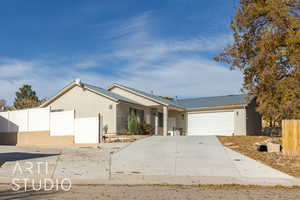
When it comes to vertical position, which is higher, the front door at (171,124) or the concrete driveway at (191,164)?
the front door at (171,124)

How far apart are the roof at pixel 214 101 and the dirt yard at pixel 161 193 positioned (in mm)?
21247

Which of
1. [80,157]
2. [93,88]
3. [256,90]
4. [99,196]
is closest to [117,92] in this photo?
[93,88]

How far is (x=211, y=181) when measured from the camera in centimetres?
1095

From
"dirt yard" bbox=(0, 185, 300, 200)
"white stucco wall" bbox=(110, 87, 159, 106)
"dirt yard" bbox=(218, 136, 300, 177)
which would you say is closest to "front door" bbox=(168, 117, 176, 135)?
"white stucco wall" bbox=(110, 87, 159, 106)

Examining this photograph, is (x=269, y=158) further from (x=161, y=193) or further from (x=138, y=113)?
(x=138, y=113)

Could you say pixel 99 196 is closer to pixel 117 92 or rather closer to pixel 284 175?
pixel 284 175

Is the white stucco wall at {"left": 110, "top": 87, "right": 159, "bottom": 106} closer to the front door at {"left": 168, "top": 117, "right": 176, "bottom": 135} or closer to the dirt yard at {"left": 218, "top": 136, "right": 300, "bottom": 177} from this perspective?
the front door at {"left": 168, "top": 117, "right": 176, "bottom": 135}

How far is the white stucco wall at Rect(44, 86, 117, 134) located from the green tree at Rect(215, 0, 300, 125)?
952cm

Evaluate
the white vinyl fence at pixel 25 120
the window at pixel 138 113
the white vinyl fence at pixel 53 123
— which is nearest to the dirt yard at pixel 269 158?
the white vinyl fence at pixel 53 123

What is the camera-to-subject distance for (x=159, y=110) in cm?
3216

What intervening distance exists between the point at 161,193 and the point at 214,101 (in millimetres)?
25493

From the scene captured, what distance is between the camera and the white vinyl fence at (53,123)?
74.7 feet

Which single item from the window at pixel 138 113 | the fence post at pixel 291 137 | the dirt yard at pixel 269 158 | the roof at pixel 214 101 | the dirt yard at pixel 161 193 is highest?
the roof at pixel 214 101

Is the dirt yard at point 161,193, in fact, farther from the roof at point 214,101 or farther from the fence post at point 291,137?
the roof at point 214,101
